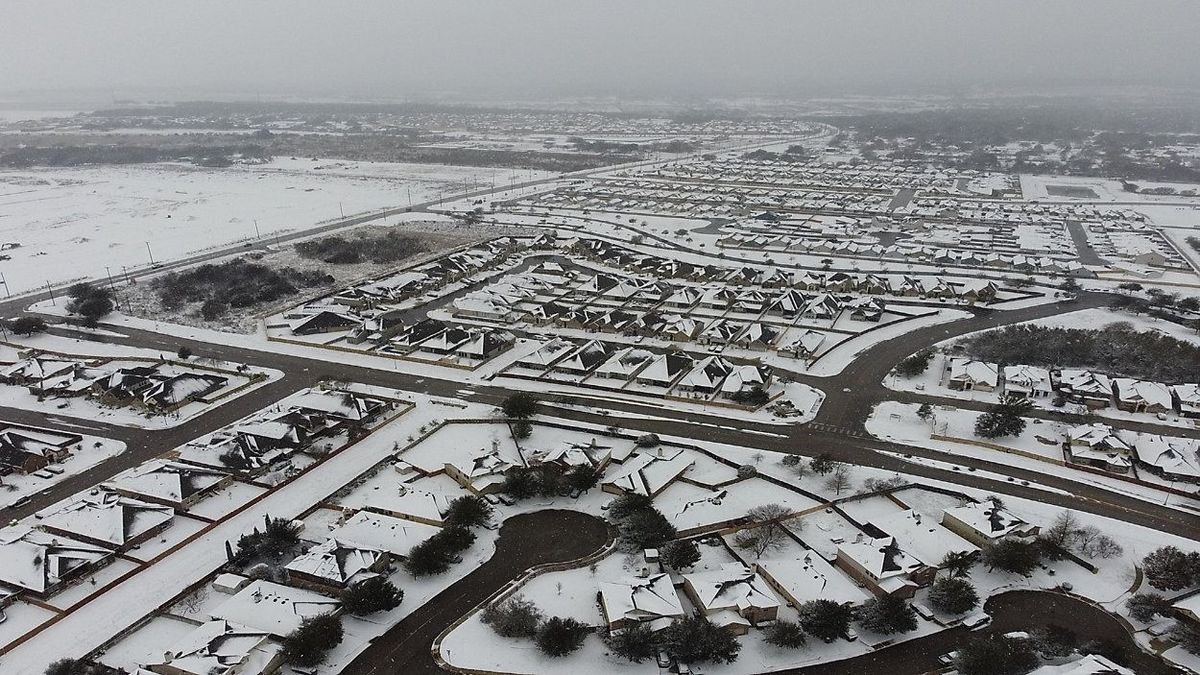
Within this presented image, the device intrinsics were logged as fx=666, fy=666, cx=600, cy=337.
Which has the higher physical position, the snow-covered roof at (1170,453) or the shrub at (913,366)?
the shrub at (913,366)

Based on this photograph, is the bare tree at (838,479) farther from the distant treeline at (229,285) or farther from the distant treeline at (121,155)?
the distant treeline at (121,155)

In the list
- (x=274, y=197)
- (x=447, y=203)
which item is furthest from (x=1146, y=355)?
(x=274, y=197)

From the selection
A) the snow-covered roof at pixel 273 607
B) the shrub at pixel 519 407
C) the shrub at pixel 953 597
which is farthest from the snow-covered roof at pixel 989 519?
the snow-covered roof at pixel 273 607

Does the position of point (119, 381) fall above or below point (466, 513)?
above

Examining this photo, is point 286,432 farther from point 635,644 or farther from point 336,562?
point 635,644

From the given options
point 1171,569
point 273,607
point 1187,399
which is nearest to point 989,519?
point 1171,569

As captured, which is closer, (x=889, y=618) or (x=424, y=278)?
(x=889, y=618)

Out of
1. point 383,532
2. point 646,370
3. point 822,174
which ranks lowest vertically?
point 383,532
